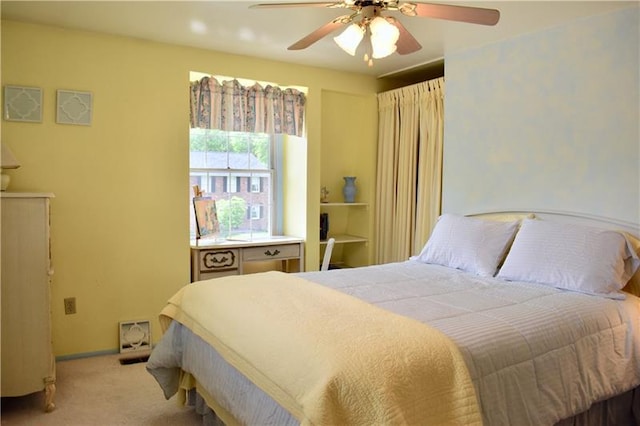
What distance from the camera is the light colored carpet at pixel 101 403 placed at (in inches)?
101

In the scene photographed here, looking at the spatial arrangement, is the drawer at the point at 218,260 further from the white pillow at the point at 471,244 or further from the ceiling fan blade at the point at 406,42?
the ceiling fan blade at the point at 406,42

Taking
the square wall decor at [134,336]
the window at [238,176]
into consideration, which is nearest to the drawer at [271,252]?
the window at [238,176]

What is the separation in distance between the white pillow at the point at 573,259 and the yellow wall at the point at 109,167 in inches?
98.4

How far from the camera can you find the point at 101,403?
2.76 meters

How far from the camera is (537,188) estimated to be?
3221 millimetres

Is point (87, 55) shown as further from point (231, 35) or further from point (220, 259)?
point (220, 259)

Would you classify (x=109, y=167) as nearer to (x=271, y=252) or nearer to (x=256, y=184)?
(x=256, y=184)

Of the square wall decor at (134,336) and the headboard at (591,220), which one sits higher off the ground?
the headboard at (591,220)

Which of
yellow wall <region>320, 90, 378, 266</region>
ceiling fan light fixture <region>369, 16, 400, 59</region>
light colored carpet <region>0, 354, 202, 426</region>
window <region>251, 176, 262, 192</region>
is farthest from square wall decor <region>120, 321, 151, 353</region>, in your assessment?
ceiling fan light fixture <region>369, 16, 400, 59</region>

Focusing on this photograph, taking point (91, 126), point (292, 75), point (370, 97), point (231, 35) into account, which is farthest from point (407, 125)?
point (91, 126)

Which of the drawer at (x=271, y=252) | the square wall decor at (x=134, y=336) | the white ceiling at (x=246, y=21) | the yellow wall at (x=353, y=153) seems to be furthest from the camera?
the yellow wall at (x=353, y=153)

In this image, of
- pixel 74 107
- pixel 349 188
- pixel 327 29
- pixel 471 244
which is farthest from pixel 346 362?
pixel 349 188

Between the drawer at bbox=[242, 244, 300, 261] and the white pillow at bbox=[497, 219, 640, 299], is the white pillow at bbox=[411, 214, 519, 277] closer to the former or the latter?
the white pillow at bbox=[497, 219, 640, 299]

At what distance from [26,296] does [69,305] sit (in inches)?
31.6
